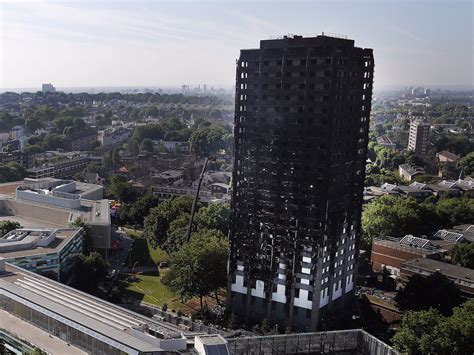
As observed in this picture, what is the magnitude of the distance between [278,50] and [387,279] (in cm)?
2263

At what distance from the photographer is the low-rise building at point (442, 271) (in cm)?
3872

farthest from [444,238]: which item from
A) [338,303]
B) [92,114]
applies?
[92,114]

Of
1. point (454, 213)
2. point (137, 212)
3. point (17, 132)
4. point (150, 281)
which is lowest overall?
point (150, 281)

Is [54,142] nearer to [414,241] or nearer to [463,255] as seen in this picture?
[414,241]

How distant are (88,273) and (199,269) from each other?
8825 mm

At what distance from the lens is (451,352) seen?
1098 inches

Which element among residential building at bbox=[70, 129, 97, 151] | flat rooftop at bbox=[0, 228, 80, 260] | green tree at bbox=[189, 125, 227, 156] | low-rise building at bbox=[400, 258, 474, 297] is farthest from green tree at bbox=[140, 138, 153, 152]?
low-rise building at bbox=[400, 258, 474, 297]

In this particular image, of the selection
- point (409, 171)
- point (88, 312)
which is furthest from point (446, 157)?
point (88, 312)

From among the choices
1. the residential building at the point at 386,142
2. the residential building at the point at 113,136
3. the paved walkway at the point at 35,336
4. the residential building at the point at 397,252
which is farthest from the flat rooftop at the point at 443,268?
the residential building at the point at 113,136

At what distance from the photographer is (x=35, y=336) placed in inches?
1095

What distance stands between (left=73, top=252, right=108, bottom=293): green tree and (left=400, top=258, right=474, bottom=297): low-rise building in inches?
958

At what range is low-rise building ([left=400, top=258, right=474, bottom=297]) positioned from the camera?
38.7 m

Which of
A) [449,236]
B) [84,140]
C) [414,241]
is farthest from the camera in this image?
[84,140]

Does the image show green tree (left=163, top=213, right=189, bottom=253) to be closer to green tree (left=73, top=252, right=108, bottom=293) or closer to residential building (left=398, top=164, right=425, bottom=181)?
green tree (left=73, top=252, right=108, bottom=293)
